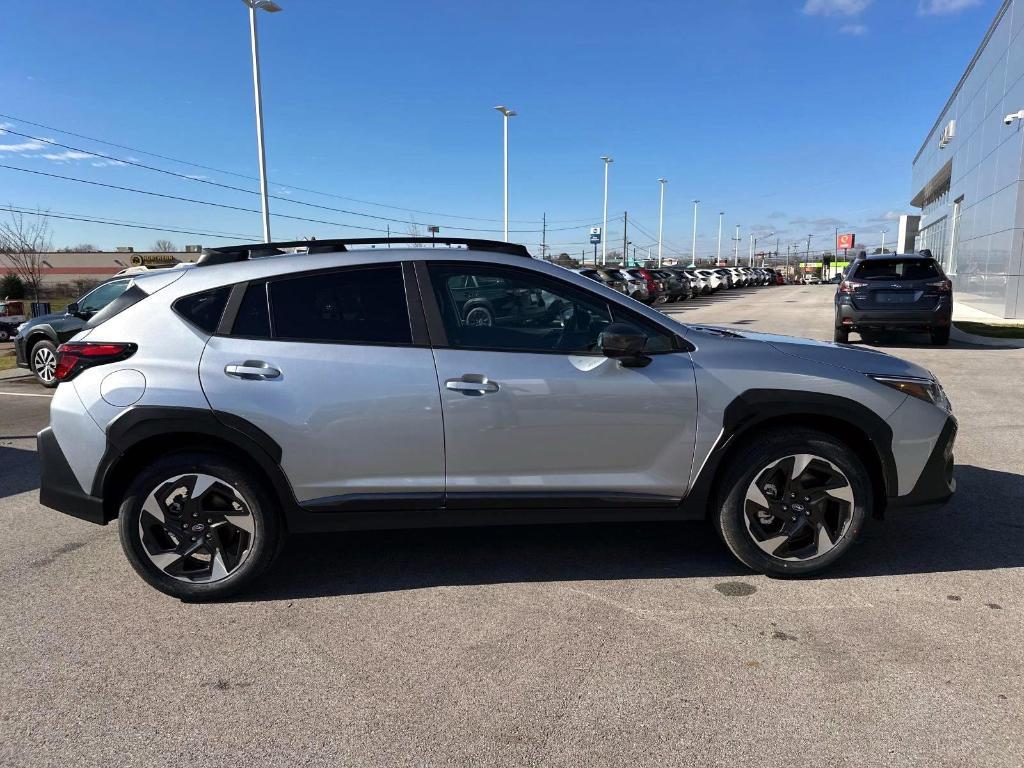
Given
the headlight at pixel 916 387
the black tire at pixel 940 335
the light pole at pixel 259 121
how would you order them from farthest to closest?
the light pole at pixel 259 121 < the black tire at pixel 940 335 < the headlight at pixel 916 387

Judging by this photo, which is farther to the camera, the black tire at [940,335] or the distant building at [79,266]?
the distant building at [79,266]

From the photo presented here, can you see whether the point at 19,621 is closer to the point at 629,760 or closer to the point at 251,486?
the point at 251,486

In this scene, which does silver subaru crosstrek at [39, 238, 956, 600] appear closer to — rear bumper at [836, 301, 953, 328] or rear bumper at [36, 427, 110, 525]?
rear bumper at [36, 427, 110, 525]

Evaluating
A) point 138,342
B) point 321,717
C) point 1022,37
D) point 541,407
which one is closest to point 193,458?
point 138,342

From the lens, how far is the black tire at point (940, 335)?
1311 centimetres

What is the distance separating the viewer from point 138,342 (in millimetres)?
3428

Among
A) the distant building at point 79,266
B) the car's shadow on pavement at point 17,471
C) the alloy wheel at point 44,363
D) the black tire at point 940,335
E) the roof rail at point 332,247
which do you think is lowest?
the car's shadow on pavement at point 17,471

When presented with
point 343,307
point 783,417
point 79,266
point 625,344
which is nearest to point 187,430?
point 343,307

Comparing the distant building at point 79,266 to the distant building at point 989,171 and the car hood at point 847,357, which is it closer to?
the distant building at point 989,171

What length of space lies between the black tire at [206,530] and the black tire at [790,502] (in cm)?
226

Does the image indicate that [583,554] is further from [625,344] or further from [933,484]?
[933,484]

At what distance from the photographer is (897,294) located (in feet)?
41.2

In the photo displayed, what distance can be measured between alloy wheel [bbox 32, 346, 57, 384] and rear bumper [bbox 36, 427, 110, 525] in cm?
825

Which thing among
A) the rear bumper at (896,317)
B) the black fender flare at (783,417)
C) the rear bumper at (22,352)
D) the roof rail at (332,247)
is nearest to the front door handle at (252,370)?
the roof rail at (332,247)
